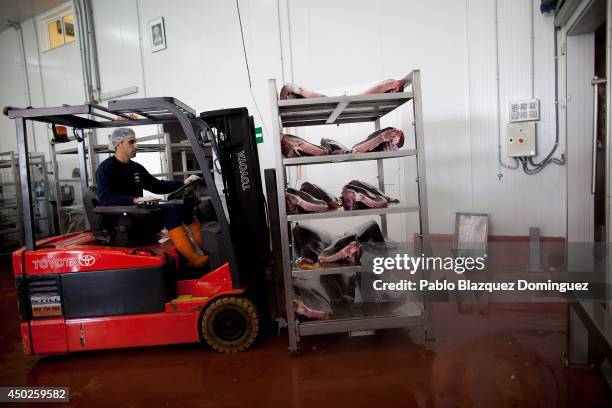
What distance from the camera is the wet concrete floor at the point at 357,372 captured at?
296 centimetres

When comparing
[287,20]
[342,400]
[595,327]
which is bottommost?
[342,400]

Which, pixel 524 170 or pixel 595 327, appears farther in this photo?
pixel 524 170

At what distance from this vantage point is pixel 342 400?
298 cm

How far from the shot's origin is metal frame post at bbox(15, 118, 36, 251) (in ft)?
11.8

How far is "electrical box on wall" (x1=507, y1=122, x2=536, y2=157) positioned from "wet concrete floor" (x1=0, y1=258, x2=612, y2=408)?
218 centimetres

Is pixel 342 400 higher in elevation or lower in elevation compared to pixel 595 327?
lower

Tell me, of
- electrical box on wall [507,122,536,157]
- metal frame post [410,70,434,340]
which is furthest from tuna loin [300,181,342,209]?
electrical box on wall [507,122,536,157]

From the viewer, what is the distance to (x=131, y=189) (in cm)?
448

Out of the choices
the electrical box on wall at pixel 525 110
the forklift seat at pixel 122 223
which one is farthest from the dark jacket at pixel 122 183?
the electrical box on wall at pixel 525 110

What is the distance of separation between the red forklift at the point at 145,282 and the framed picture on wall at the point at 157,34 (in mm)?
4854

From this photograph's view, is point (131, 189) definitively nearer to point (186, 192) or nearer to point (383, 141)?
point (186, 192)

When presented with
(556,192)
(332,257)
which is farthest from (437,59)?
(332,257)

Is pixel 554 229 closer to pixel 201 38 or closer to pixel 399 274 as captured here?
pixel 399 274

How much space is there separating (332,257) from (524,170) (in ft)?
11.4
